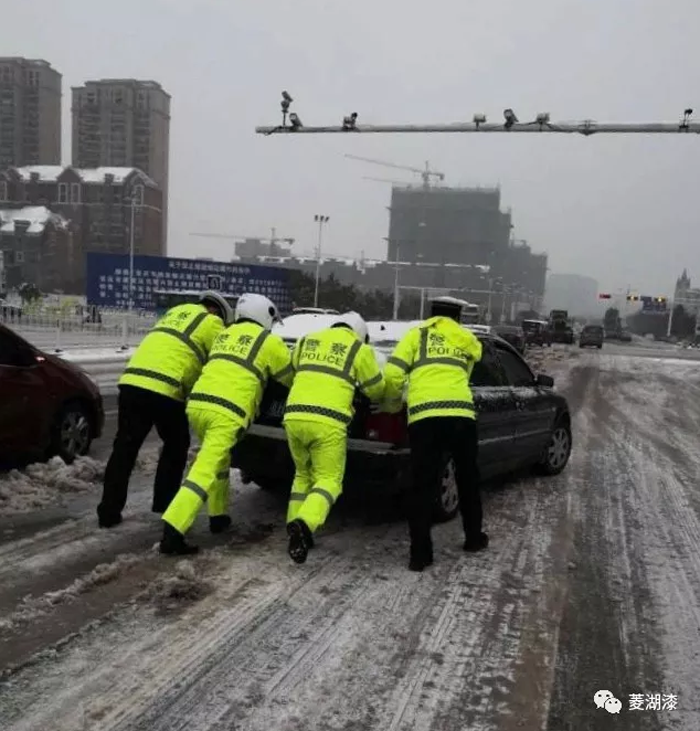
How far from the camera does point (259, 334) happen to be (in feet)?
16.5

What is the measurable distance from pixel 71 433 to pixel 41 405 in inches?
21.0

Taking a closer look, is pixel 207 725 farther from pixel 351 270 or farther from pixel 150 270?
pixel 351 270

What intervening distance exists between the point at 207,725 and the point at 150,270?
27111mm

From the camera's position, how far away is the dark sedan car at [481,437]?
5.19m

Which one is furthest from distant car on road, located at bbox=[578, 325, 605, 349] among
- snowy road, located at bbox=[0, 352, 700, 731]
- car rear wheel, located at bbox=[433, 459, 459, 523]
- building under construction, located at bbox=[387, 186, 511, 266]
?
building under construction, located at bbox=[387, 186, 511, 266]

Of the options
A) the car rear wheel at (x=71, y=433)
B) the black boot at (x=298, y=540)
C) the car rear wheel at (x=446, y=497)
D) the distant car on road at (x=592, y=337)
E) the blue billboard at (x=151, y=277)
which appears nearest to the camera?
the black boot at (x=298, y=540)

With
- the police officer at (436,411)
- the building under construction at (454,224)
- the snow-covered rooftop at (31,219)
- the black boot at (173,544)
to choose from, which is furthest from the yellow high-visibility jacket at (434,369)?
the building under construction at (454,224)

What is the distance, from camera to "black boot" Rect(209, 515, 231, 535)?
17.4 ft

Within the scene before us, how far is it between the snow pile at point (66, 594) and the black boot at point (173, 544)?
17cm

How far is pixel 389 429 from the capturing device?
5.22 metres

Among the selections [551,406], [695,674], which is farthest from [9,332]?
[695,674]

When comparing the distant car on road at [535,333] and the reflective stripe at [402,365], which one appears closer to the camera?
the reflective stripe at [402,365]

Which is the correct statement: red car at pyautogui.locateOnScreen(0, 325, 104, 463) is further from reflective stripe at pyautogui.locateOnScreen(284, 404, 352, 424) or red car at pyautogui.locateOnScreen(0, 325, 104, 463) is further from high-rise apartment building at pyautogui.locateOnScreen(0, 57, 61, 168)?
high-rise apartment building at pyautogui.locateOnScreen(0, 57, 61, 168)

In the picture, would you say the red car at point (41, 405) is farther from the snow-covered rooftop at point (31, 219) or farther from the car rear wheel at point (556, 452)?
the snow-covered rooftop at point (31, 219)
